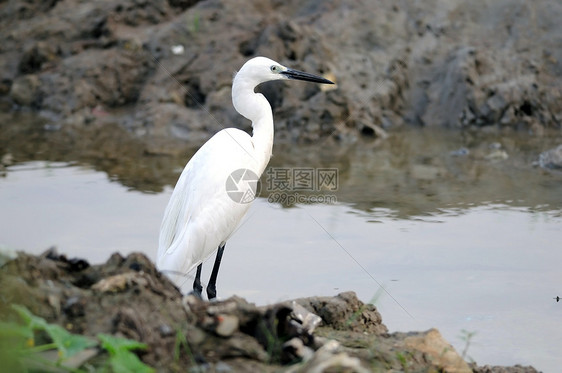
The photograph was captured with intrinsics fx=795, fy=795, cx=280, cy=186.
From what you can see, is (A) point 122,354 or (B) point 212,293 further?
(B) point 212,293

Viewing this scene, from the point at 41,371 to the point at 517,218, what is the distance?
451 centimetres

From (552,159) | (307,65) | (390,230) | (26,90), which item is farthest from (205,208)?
(26,90)

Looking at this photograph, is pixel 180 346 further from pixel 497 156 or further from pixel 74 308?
pixel 497 156

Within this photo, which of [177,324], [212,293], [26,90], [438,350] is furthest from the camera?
[26,90]

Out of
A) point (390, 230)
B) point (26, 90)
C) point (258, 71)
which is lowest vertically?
point (390, 230)

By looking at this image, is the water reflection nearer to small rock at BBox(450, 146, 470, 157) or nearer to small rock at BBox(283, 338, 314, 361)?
small rock at BBox(450, 146, 470, 157)

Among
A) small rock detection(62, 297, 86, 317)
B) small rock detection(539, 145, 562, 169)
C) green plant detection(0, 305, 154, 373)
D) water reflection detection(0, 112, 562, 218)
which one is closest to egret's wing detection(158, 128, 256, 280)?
small rock detection(62, 297, 86, 317)

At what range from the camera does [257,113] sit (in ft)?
17.2

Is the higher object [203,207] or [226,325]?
[203,207]

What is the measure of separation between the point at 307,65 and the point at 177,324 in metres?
6.79

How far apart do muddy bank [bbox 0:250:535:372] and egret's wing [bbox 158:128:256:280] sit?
44.0 inches

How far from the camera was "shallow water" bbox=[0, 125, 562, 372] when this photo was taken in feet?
15.4

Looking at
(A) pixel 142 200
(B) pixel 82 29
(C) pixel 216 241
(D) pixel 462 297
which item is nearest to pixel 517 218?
(D) pixel 462 297

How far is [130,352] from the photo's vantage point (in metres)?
2.87
